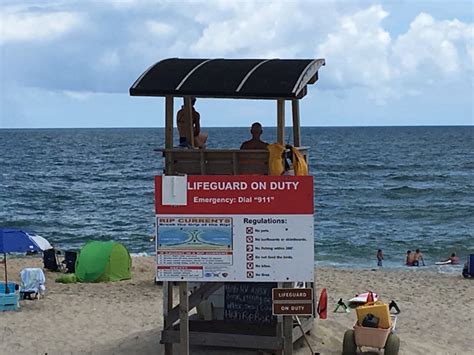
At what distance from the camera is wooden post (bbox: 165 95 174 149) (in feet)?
36.3

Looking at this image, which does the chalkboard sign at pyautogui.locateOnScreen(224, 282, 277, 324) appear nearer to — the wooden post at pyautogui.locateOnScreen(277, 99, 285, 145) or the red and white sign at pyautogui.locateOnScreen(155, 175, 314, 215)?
the wooden post at pyautogui.locateOnScreen(277, 99, 285, 145)

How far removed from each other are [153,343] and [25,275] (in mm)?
5625

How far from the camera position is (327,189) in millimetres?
53500

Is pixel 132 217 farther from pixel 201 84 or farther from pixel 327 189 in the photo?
pixel 201 84

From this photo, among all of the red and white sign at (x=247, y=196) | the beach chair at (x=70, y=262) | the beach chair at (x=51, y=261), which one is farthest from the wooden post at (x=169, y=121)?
the beach chair at (x=51, y=261)

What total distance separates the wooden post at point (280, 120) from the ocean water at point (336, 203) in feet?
49.7

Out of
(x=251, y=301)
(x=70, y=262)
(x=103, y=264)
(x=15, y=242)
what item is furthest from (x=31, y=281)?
(x=251, y=301)

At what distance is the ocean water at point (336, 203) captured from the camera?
31891 millimetres

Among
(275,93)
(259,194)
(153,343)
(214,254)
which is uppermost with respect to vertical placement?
(275,93)

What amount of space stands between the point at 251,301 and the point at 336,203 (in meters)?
33.7

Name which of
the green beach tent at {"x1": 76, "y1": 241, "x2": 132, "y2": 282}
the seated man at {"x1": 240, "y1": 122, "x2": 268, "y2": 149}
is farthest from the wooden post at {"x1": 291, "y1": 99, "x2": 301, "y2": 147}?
the green beach tent at {"x1": 76, "y1": 241, "x2": 132, "y2": 282}

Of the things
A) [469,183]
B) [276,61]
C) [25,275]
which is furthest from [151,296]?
[469,183]

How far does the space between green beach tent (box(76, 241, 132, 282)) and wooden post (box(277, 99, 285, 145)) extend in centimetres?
1034

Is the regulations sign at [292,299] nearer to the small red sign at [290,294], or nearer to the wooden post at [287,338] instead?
the small red sign at [290,294]
